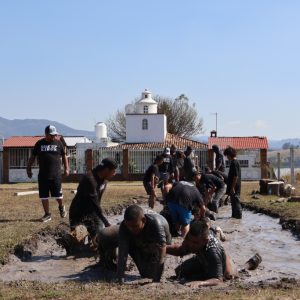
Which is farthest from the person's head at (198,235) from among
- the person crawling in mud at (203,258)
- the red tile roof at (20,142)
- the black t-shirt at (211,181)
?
the red tile roof at (20,142)

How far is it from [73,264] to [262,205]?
33.4ft

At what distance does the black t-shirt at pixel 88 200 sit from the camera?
10.0m

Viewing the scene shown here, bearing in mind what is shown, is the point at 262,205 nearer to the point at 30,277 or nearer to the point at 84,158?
the point at 30,277

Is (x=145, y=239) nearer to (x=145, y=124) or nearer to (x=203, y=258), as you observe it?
(x=203, y=258)

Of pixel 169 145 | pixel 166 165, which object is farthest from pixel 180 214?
pixel 169 145

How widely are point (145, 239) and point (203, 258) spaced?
75cm

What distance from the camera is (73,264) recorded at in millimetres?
9938

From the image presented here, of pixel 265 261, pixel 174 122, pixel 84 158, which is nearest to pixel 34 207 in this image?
pixel 265 261

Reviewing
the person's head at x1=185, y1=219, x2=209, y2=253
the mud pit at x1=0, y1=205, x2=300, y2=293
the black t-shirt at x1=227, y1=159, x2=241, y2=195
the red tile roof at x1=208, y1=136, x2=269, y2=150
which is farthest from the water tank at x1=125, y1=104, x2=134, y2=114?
the person's head at x1=185, y1=219, x2=209, y2=253

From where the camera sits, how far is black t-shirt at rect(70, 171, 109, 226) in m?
10.0

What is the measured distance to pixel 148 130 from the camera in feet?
164

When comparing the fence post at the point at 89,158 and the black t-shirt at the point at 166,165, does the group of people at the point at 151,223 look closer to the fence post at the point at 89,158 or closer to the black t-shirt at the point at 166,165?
the black t-shirt at the point at 166,165

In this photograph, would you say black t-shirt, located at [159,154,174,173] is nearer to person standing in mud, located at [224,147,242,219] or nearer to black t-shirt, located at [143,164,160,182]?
black t-shirt, located at [143,164,160,182]

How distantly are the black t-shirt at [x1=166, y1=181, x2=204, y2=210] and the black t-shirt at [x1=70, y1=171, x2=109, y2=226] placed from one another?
4.52ft
